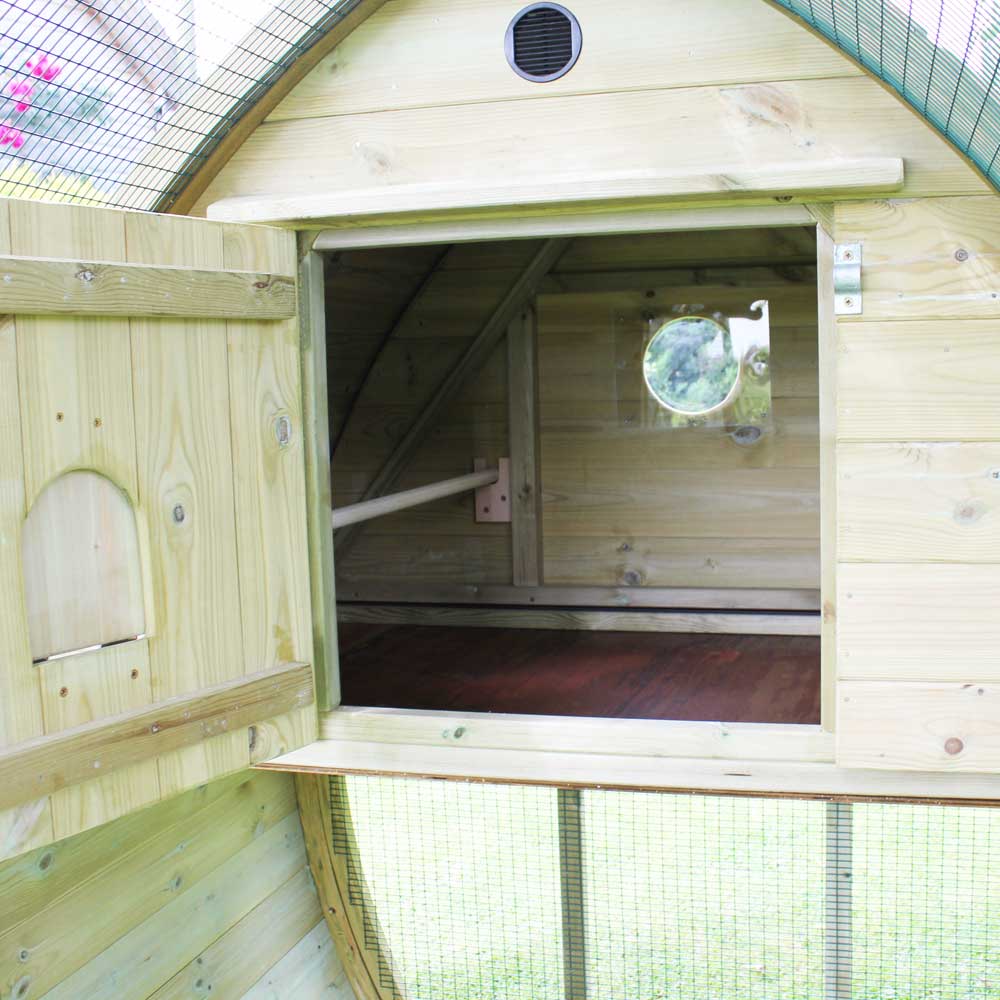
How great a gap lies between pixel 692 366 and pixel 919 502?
1.50m

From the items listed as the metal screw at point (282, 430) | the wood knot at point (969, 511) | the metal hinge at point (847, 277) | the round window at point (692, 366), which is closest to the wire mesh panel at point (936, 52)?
the metal hinge at point (847, 277)

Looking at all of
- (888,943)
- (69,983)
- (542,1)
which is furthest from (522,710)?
(888,943)

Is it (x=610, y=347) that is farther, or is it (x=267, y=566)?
(x=610, y=347)

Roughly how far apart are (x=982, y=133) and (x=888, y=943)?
99.2 inches

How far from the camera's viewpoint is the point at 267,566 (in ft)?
5.93

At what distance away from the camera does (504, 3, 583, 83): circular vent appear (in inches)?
72.0

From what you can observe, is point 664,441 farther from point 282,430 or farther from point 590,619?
point 282,430

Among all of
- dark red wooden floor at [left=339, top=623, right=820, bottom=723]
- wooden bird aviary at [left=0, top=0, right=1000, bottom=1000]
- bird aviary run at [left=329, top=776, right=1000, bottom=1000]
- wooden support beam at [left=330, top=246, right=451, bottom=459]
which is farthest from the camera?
wooden support beam at [left=330, top=246, right=451, bottom=459]

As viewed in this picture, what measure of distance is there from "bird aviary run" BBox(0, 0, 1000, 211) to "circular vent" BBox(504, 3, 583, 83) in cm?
28

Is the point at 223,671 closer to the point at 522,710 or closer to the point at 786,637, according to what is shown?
the point at 522,710

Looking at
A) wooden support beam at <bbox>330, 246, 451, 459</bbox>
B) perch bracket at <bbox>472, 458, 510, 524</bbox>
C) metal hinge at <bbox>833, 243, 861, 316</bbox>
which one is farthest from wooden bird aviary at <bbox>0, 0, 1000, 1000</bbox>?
wooden support beam at <bbox>330, 246, 451, 459</bbox>

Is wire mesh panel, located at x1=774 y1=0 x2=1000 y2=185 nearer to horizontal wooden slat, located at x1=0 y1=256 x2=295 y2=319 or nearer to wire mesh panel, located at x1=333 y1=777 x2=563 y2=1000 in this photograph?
horizontal wooden slat, located at x1=0 y1=256 x2=295 y2=319

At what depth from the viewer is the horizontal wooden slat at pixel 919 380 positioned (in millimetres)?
1701

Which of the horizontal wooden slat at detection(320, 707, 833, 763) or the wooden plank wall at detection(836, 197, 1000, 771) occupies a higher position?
the wooden plank wall at detection(836, 197, 1000, 771)
